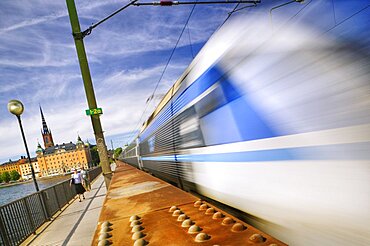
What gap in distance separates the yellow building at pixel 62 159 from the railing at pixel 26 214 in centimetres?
12799

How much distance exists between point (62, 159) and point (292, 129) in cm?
14620

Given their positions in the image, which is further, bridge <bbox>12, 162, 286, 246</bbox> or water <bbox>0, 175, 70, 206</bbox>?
water <bbox>0, 175, 70, 206</bbox>

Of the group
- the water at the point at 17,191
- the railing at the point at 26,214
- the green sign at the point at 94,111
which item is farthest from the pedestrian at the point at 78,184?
the water at the point at 17,191

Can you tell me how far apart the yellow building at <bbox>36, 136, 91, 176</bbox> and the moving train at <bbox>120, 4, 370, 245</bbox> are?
5368 inches

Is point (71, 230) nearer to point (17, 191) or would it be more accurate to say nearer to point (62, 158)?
point (17, 191)

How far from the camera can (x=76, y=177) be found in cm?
1110

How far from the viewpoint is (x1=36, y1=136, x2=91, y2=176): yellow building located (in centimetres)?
12900

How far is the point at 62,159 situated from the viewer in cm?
13112

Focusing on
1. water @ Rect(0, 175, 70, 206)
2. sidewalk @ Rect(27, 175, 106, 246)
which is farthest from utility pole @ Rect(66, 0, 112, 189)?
water @ Rect(0, 175, 70, 206)

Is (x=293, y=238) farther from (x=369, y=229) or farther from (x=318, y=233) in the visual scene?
(x=369, y=229)

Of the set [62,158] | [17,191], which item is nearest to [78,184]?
[17,191]

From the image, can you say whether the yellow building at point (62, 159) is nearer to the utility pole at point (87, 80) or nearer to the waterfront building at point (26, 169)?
the waterfront building at point (26, 169)

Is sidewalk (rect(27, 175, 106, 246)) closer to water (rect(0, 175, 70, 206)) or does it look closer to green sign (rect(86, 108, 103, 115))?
green sign (rect(86, 108, 103, 115))

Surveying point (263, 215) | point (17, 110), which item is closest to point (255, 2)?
point (263, 215)
